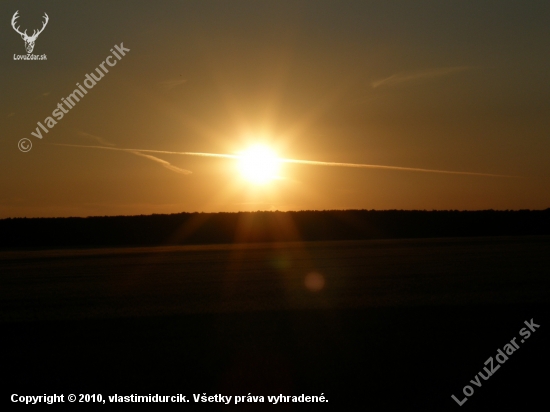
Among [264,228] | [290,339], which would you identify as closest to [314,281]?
[290,339]

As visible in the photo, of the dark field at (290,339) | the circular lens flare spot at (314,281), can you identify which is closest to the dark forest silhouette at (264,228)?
the circular lens flare spot at (314,281)

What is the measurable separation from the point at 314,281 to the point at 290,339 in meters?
8.93

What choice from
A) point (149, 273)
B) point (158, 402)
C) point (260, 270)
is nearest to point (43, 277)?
point (149, 273)

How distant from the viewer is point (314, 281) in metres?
18.5

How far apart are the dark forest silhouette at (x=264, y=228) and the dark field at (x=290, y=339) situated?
38.2m

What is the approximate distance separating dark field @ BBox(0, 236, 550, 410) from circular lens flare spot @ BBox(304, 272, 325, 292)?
0.33 ft

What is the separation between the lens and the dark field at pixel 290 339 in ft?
23.8

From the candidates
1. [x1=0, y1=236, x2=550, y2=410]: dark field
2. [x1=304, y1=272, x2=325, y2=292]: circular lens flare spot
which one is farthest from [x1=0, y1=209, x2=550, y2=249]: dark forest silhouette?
[x1=0, y1=236, x2=550, y2=410]: dark field

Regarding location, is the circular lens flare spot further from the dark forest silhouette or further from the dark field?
the dark forest silhouette

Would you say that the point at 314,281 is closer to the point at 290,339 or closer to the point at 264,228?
the point at 290,339

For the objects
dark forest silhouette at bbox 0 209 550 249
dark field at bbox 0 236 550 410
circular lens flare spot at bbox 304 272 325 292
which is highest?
dark forest silhouette at bbox 0 209 550 249

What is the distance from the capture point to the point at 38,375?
25.9ft

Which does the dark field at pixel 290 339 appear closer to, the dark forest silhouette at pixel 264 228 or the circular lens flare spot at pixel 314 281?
the circular lens flare spot at pixel 314 281

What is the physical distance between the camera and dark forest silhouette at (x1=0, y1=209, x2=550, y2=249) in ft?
184
